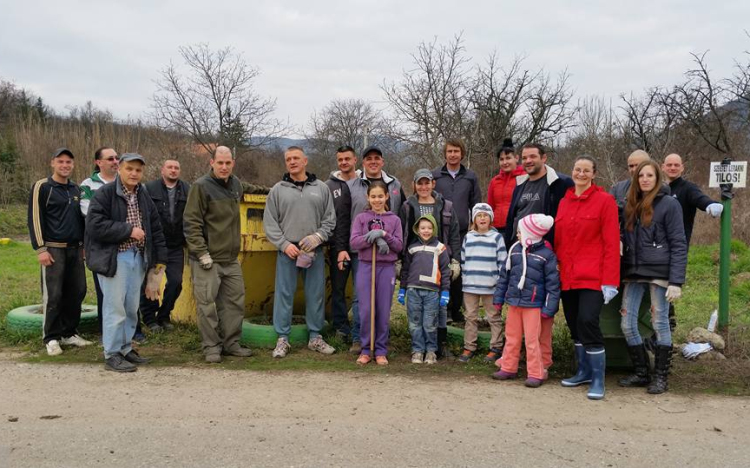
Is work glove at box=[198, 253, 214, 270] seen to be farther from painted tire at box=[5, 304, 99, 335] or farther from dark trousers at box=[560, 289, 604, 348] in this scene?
dark trousers at box=[560, 289, 604, 348]

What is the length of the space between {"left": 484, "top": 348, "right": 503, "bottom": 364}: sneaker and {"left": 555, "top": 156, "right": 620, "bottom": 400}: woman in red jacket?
0.80 metres

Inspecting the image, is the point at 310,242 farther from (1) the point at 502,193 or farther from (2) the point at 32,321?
(2) the point at 32,321

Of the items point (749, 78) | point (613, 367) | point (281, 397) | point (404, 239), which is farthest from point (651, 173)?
point (749, 78)

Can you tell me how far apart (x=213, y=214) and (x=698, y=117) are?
70.7 feet

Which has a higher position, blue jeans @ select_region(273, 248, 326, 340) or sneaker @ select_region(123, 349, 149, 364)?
blue jeans @ select_region(273, 248, 326, 340)

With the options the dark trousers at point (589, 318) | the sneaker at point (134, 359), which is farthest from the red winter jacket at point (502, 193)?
the sneaker at point (134, 359)

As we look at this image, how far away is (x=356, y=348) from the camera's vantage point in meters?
6.10

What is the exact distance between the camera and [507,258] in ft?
17.8

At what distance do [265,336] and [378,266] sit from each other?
60.0 inches

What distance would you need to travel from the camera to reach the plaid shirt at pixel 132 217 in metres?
5.61

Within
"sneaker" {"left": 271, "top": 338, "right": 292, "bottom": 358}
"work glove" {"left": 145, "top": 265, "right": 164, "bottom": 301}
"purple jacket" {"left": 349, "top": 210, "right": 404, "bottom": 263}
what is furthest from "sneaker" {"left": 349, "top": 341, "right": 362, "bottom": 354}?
"work glove" {"left": 145, "top": 265, "right": 164, "bottom": 301}

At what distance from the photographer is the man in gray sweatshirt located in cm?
598

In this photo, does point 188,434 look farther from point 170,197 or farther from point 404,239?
point 170,197

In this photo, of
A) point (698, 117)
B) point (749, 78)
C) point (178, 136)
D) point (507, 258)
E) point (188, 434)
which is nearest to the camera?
point (188, 434)
